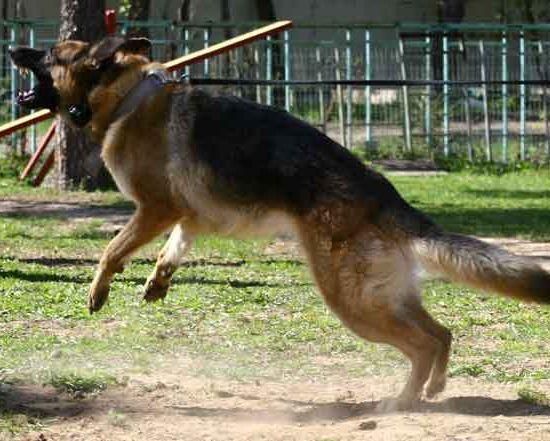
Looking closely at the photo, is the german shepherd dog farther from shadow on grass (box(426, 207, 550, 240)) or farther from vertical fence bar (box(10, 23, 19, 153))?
vertical fence bar (box(10, 23, 19, 153))

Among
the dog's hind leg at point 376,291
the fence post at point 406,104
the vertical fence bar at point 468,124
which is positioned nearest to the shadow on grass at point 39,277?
the dog's hind leg at point 376,291

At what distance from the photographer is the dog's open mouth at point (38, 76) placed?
739cm

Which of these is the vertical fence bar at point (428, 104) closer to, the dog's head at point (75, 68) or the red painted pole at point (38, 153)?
the red painted pole at point (38, 153)

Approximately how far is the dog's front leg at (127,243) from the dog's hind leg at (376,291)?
0.91 metres

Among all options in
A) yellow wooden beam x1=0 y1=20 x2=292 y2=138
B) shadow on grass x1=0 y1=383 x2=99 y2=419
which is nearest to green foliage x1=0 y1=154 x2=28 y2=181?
yellow wooden beam x1=0 y1=20 x2=292 y2=138

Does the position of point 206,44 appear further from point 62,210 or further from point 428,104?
point 62,210

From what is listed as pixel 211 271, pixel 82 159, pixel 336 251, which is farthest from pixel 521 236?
pixel 336 251

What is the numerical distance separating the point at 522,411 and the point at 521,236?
7384 mm

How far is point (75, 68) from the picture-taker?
7316 millimetres

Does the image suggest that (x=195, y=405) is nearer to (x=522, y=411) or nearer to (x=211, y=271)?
(x=522, y=411)

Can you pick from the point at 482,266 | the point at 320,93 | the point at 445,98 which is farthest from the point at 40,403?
the point at 445,98

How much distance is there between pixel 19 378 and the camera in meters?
7.03

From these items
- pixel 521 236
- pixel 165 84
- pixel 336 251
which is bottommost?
pixel 521 236

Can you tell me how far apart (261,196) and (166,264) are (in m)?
0.92
